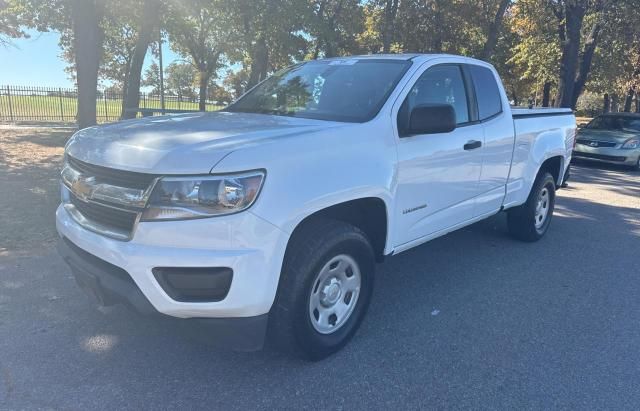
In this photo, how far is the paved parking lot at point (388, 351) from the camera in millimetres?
2848

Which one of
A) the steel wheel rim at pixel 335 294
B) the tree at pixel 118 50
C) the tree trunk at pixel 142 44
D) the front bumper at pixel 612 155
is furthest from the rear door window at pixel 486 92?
the tree at pixel 118 50

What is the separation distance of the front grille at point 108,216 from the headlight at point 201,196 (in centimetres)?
20

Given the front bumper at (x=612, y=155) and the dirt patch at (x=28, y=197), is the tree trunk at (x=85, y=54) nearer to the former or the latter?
the dirt patch at (x=28, y=197)

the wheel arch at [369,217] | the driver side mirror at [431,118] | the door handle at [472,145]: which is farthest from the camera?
the door handle at [472,145]

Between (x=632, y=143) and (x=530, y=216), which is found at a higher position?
(x=632, y=143)

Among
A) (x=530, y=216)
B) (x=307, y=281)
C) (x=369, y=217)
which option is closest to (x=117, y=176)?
(x=307, y=281)

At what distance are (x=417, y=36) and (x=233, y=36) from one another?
292 inches

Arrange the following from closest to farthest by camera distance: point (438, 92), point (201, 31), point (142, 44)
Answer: point (438, 92) < point (142, 44) < point (201, 31)

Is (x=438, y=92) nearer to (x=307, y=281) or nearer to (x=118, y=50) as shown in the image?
(x=307, y=281)

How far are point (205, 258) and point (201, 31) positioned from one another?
1040 inches

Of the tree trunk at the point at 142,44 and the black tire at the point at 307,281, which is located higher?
the tree trunk at the point at 142,44

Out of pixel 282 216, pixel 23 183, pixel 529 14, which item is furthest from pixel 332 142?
pixel 529 14

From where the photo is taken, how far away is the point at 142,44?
14.5 m

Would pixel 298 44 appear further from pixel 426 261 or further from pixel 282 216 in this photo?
pixel 282 216
